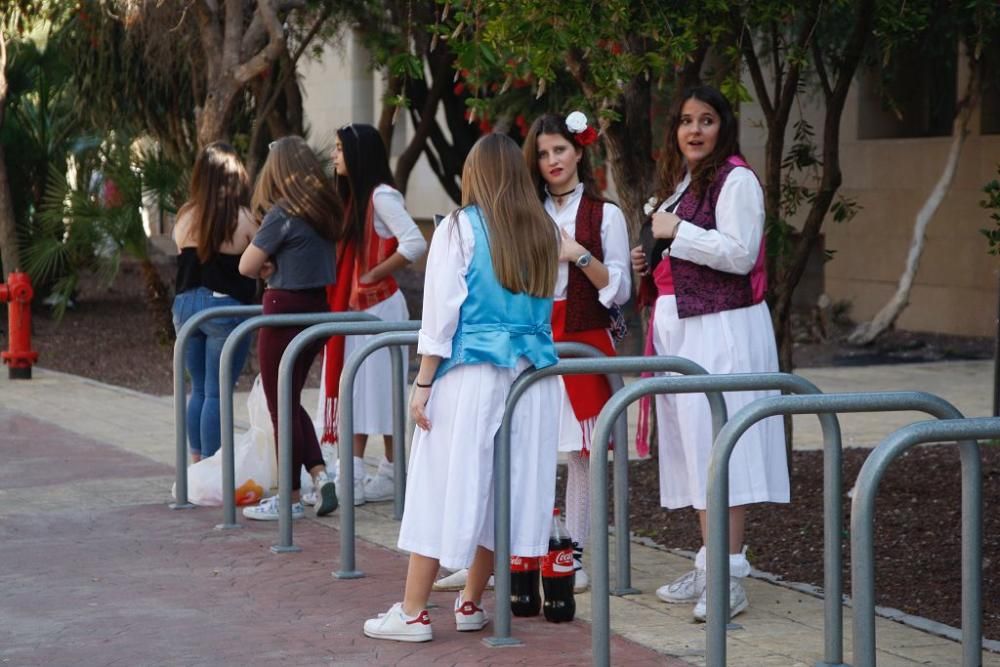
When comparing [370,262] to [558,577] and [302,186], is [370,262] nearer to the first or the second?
[302,186]

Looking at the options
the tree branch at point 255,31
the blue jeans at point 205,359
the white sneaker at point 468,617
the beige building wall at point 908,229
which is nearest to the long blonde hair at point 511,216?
the white sneaker at point 468,617

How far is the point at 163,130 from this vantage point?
17406 mm

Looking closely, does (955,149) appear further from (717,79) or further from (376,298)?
(376,298)

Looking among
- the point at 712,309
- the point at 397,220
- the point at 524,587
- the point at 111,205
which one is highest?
the point at 111,205

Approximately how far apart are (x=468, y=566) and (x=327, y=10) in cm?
912

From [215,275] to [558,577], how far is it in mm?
3223

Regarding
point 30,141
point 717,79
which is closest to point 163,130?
point 30,141

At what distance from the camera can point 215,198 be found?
8.18 m

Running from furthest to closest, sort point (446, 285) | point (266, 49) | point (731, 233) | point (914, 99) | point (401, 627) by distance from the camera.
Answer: point (914, 99)
point (266, 49)
point (731, 233)
point (401, 627)
point (446, 285)

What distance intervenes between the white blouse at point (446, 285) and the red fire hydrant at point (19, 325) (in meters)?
8.20

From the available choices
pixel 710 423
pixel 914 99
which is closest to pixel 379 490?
pixel 710 423

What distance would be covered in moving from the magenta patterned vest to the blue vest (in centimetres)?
76

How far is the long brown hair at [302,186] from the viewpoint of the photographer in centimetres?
757

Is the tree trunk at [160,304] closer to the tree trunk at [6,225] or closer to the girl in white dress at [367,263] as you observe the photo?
the tree trunk at [6,225]
